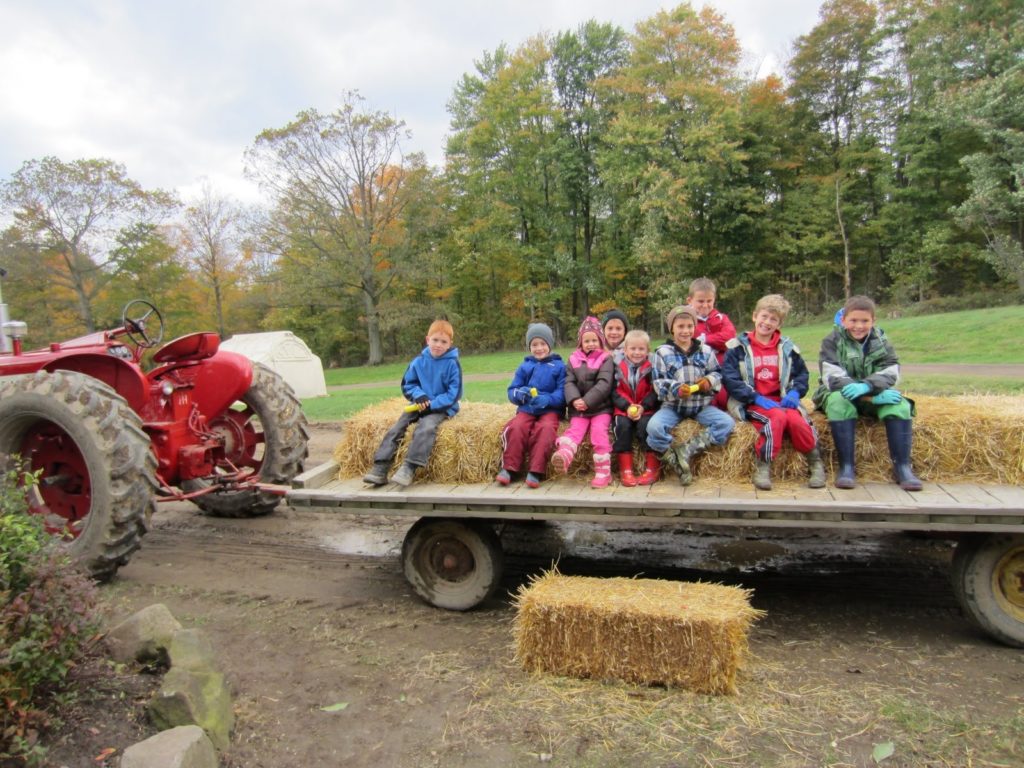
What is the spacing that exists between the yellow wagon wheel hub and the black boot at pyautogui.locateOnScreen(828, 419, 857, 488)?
82 cm

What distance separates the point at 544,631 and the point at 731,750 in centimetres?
105

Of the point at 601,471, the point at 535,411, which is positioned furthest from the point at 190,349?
the point at 601,471

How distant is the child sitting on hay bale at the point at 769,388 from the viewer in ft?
13.1

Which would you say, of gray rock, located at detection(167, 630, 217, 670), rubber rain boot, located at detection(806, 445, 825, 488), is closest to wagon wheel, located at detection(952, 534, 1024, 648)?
rubber rain boot, located at detection(806, 445, 825, 488)

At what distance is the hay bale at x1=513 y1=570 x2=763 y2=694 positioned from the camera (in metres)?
3.12

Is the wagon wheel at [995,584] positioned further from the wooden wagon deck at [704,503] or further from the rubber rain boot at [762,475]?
the rubber rain boot at [762,475]

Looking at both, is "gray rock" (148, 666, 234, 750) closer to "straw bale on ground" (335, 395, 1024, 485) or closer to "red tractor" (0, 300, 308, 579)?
"red tractor" (0, 300, 308, 579)

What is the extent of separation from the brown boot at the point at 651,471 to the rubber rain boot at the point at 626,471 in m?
0.05

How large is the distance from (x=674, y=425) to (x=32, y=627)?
3513 millimetres

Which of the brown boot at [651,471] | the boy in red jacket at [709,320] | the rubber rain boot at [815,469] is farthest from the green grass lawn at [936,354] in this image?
the brown boot at [651,471]

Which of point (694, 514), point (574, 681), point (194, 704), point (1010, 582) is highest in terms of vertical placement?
point (694, 514)

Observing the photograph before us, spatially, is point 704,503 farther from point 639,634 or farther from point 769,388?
point 769,388

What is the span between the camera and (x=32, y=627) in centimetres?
244

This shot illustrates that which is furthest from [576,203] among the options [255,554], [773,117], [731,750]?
[731,750]
